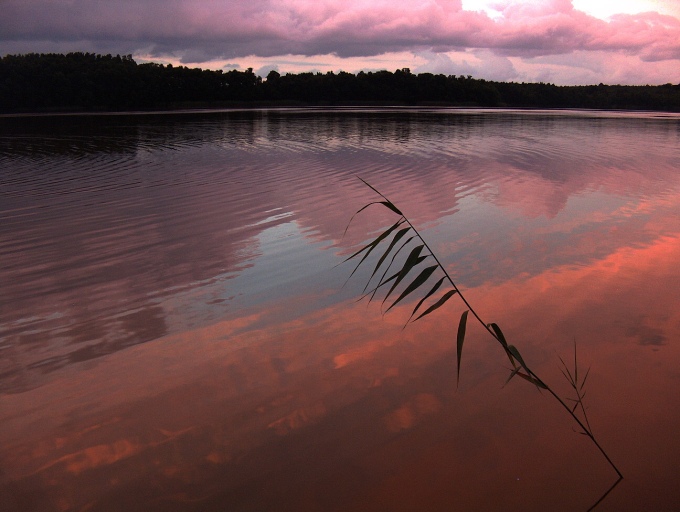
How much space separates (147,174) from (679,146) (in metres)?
21.1

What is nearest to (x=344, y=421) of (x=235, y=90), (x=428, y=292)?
(x=428, y=292)

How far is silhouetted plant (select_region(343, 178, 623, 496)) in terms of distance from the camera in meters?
2.57

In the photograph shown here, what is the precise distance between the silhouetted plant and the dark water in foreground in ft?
0.41

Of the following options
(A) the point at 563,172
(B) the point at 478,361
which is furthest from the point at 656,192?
(B) the point at 478,361

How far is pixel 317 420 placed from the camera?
3773 mm

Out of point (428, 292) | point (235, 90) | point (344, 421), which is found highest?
point (235, 90)

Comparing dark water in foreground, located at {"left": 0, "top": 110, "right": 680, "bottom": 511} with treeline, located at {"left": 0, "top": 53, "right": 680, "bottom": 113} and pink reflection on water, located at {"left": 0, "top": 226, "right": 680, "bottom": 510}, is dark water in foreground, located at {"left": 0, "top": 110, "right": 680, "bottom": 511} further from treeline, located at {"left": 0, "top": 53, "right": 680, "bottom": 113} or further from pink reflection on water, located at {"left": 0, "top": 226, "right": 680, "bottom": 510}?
treeline, located at {"left": 0, "top": 53, "right": 680, "bottom": 113}

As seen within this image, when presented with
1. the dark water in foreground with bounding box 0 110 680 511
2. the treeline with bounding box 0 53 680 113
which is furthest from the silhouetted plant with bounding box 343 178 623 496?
the treeline with bounding box 0 53 680 113

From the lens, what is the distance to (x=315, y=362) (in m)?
4.55

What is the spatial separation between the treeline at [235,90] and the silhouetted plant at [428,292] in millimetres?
75878

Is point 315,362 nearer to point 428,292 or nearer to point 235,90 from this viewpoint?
point 428,292

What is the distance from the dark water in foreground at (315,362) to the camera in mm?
3207

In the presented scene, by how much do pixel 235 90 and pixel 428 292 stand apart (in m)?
101

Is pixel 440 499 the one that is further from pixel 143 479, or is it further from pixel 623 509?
pixel 143 479
